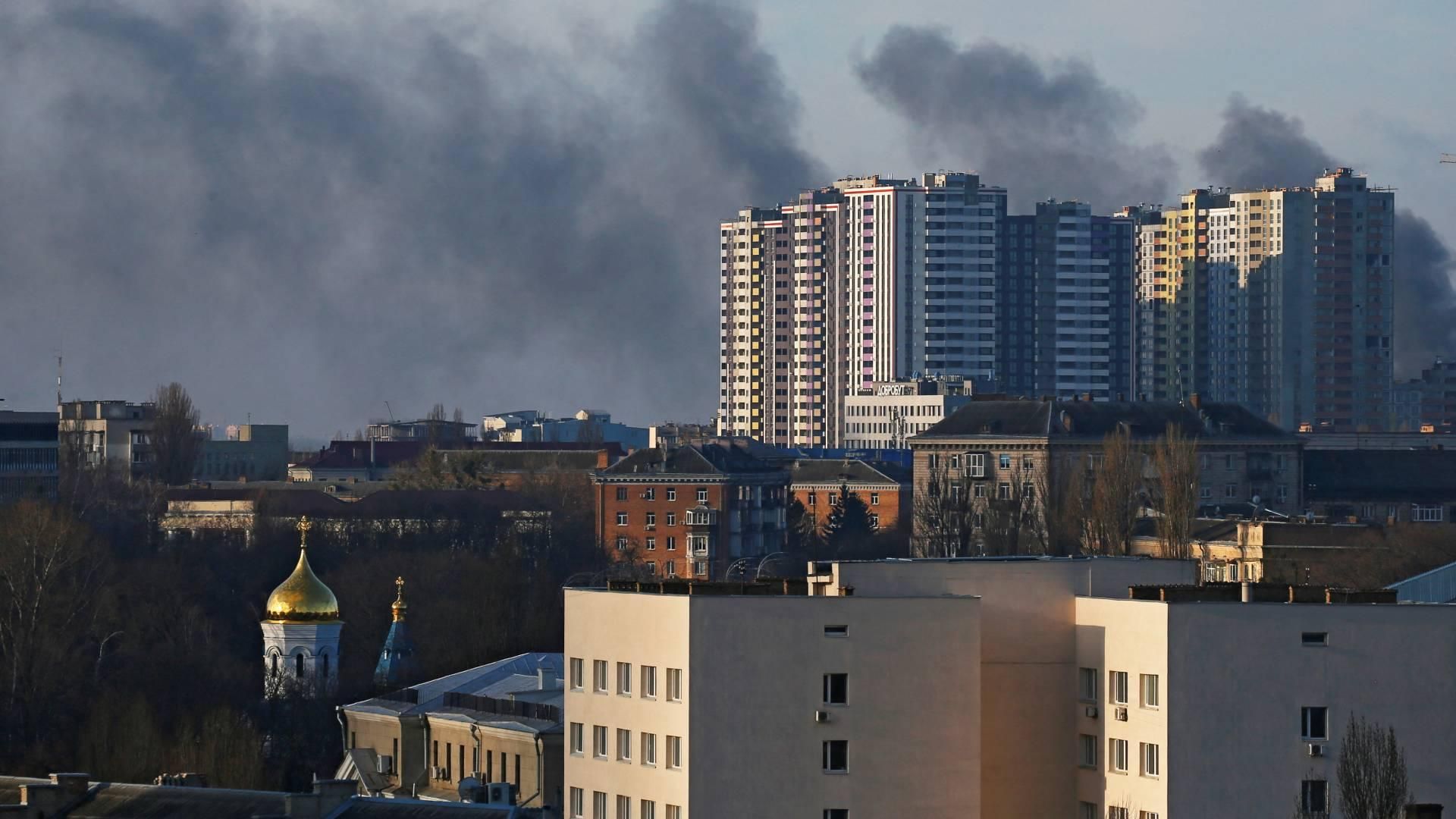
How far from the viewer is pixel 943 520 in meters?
116

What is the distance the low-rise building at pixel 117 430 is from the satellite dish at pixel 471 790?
304ft

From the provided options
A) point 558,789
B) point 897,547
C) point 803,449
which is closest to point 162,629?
point 558,789

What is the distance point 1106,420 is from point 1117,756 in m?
89.9

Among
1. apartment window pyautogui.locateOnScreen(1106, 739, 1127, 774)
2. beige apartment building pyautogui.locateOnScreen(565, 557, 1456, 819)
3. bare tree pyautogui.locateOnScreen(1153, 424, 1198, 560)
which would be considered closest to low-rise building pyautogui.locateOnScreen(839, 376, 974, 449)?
bare tree pyautogui.locateOnScreen(1153, 424, 1198, 560)

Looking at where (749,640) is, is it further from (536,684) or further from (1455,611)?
(536,684)

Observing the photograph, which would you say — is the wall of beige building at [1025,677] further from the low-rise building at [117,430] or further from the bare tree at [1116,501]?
the low-rise building at [117,430]

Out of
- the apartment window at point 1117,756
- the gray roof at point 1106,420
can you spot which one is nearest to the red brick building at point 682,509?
the gray roof at point 1106,420

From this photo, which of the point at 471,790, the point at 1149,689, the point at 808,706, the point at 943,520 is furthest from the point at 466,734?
the point at 943,520

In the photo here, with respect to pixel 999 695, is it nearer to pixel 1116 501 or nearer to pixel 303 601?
pixel 303 601

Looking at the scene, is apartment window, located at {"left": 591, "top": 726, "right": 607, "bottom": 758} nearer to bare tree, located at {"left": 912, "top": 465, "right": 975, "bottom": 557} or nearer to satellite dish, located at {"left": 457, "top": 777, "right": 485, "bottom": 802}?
satellite dish, located at {"left": 457, "top": 777, "right": 485, "bottom": 802}

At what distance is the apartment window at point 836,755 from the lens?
37844 millimetres

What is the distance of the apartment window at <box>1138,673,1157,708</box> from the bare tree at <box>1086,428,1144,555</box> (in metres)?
57.6

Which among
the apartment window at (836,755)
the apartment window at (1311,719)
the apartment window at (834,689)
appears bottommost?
the apartment window at (836,755)

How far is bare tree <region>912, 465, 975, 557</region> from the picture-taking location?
111 meters
